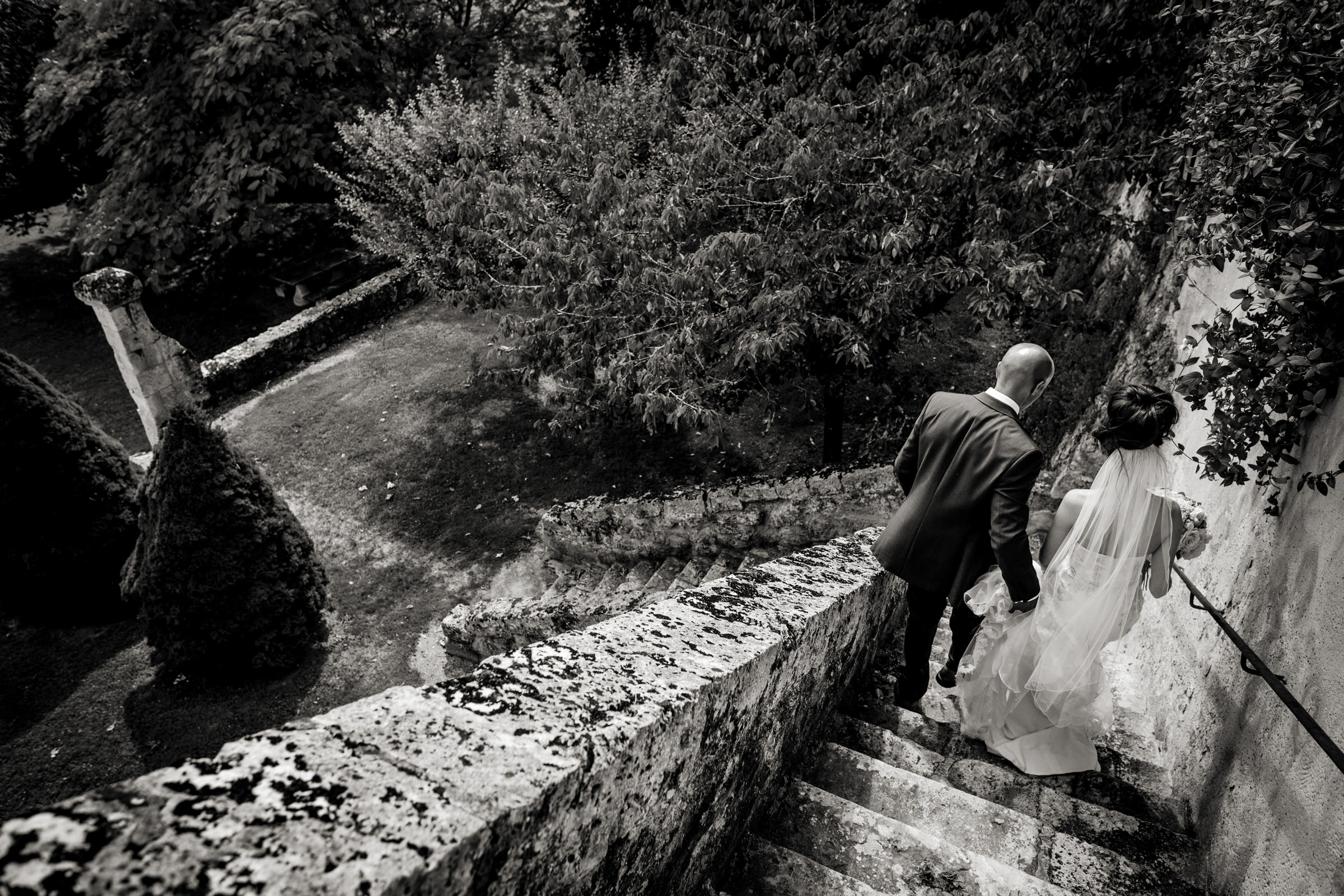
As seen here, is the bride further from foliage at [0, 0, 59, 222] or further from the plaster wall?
foliage at [0, 0, 59, 222]

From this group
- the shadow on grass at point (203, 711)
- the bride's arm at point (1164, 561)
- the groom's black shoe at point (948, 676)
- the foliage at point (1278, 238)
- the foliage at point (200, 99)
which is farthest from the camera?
the foliage at point (200, 99)

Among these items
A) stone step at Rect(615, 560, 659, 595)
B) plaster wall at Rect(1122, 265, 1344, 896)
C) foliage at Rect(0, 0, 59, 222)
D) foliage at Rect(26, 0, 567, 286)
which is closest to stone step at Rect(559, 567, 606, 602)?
stone step at Rect(615, 560, 659, 595)

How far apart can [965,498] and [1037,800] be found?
1.43 meters

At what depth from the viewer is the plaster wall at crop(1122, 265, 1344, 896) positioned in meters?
2.33

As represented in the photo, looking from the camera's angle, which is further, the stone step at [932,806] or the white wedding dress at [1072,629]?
the white wedding dress at [1072,629]

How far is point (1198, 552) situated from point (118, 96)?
50.9ft

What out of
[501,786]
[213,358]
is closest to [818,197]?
[501,786]

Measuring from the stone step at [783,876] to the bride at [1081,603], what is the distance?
1.29 metres

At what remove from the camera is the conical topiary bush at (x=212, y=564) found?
19.9 feet

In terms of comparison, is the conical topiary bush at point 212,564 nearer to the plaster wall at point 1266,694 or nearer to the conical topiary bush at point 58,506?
the conical topiary bush at point 58,506

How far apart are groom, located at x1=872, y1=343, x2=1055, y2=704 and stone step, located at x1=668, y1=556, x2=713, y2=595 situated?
8.50 ft

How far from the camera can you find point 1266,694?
2.75m

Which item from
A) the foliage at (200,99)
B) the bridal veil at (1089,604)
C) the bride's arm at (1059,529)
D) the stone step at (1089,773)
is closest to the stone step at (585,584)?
the stone step at (1089,773)

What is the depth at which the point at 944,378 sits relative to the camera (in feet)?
30.5
